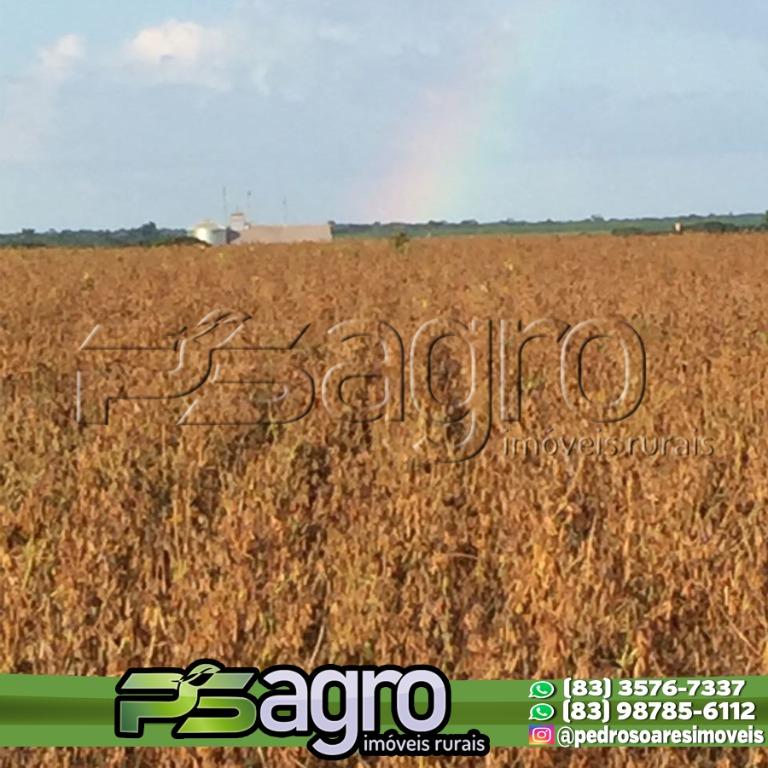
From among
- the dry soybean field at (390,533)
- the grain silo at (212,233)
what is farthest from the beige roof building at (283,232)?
the dry soybean field at (390,533)

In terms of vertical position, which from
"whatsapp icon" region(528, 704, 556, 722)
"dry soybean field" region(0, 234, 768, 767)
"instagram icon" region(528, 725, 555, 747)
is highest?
"dry soybean field" region(0, 234, 768, 767)

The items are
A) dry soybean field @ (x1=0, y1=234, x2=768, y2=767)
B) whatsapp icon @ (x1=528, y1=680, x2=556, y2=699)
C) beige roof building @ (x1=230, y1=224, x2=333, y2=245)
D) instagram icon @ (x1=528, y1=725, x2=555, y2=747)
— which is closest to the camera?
instagram icon @ (x1=528, y1=725, x2=555, y2=747)

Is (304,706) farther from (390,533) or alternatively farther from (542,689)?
(390,533)

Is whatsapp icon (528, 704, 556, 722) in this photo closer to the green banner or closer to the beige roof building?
the green banner

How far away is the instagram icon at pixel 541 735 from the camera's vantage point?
8.26 feet

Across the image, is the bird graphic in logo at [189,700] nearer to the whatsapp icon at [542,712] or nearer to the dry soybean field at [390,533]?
the dry soybean field at [390,533]

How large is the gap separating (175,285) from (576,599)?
1027 cm

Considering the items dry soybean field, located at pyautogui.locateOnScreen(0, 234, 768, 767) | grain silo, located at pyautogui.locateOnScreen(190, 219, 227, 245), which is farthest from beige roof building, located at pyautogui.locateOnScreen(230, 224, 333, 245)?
dry soybean field, located at pyautogui.locateOnScreen(0, 234, 768, 767)

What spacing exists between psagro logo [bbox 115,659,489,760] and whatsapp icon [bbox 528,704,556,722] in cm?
13

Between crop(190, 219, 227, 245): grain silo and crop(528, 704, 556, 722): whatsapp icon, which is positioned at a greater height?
crop(190, 219, 227, 245): grain silo

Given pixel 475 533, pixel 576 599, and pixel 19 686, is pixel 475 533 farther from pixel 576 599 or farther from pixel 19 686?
pixel 19 686

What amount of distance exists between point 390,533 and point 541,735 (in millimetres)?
1183

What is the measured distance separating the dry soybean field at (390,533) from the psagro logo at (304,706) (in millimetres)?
57

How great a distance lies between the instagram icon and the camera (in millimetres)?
2518
